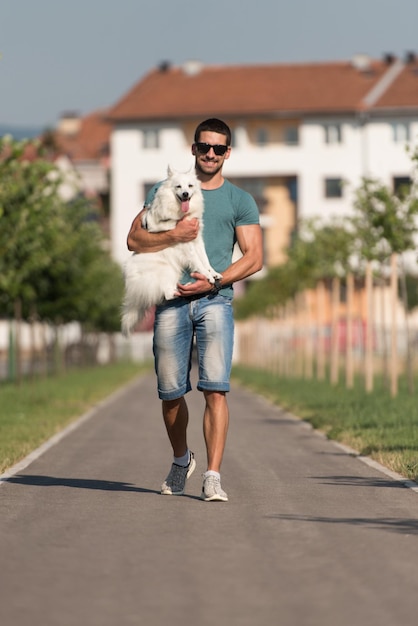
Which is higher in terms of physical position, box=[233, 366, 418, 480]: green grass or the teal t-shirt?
the teal t-shirt

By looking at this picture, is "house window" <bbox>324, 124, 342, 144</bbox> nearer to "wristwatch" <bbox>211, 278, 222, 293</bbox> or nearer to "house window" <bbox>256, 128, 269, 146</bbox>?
"house window" <bbox>256, 128, 269, 146</bbox>

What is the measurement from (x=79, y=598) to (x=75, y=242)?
91.7 feet

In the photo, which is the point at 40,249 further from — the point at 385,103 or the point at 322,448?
the point at 385,103

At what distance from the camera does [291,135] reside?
90250 millimetres

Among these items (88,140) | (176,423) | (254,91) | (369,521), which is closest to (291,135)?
(254,91)

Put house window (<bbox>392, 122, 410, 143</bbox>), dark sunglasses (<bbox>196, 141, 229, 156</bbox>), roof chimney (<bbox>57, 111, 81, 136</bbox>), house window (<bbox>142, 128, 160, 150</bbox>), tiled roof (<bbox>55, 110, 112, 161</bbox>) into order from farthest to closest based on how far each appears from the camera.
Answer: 1. roof chimney (<bbox>57, 111, 81, 136</bbox>)
2. tiled roof (<bbox>55, 110, 112, 161</bbox>)
3. house window (<bbox>142, 128, 160, 150</bbox>)
4. house window (<bbox>392, 122, 410, 143</bbox>)
5. dark sunglasses (<bbox>196, 141, 229, 156</bbox>)

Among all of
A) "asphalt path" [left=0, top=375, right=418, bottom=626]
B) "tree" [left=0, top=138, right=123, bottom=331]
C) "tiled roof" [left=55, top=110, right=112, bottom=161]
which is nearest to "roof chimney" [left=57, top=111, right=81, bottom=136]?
"tiled roof" [left=55, top=110, right=112, bottom=161]

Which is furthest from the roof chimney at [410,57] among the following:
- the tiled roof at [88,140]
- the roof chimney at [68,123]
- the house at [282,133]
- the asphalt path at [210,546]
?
the asphalt path at [210,546]

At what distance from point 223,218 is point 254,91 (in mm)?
82197

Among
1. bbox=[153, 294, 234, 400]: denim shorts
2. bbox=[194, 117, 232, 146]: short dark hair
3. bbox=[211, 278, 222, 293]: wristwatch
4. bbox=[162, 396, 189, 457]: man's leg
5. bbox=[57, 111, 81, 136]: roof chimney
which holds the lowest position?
bbox=[162, 396, 189, 457]: man's leg

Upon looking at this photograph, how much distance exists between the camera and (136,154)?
298ft

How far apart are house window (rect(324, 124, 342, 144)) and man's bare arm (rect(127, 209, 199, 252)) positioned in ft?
266

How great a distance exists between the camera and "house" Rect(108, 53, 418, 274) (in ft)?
291

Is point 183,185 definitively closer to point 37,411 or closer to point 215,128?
point 215,128
